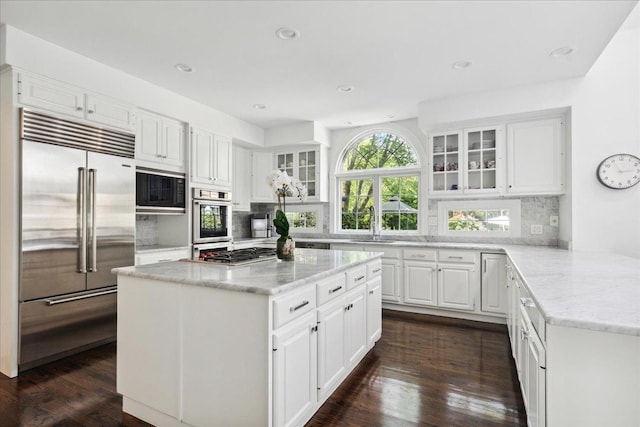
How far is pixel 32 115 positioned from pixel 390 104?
367 cm

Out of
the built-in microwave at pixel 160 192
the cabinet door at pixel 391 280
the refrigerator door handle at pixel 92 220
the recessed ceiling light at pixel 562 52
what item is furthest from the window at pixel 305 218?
the recessed ceiling light at pixel 562 52

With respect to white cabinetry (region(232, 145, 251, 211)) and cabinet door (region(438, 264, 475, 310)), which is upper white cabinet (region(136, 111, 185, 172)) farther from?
cabinet door (region(438, 264, 475, 310))

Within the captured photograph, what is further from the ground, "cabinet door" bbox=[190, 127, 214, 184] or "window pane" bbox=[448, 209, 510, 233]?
"cabinet door" bbox=[190, 127, 214, 184]

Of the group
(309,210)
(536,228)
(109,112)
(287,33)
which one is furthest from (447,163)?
(109,112)

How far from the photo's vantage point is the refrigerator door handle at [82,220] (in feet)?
9.72

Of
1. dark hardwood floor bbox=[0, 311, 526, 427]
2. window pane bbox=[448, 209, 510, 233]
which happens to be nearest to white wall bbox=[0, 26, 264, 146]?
dark hardwood floor bbox=[0, 311, 526, 427]

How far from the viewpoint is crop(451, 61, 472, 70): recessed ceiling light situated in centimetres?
320

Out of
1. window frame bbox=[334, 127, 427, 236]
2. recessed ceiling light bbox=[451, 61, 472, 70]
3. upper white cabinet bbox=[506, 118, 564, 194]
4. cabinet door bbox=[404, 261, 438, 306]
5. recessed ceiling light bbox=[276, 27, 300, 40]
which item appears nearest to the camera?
recessed ceiling light bbox=[276, 27, 300, 40]

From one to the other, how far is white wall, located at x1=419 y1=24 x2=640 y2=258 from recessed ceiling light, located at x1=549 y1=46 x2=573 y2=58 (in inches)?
27.3

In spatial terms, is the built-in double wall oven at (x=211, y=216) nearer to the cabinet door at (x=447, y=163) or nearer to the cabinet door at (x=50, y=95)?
the cabinet door at (x=50, y=95)

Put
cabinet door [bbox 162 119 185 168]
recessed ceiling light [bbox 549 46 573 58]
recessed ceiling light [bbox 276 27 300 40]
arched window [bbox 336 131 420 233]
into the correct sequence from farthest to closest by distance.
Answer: arched window [bbox 336 131 420 233], cabinet door [bbox 162 119 185 168], recessed ceiling light [bbox 549 46 573 58], recessed ceiling light [bbox 276 27 300 40]

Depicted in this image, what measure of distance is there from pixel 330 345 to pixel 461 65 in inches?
111

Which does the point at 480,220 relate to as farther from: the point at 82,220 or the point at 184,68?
the point at 82,220

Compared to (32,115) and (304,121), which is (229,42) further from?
(304,121)
